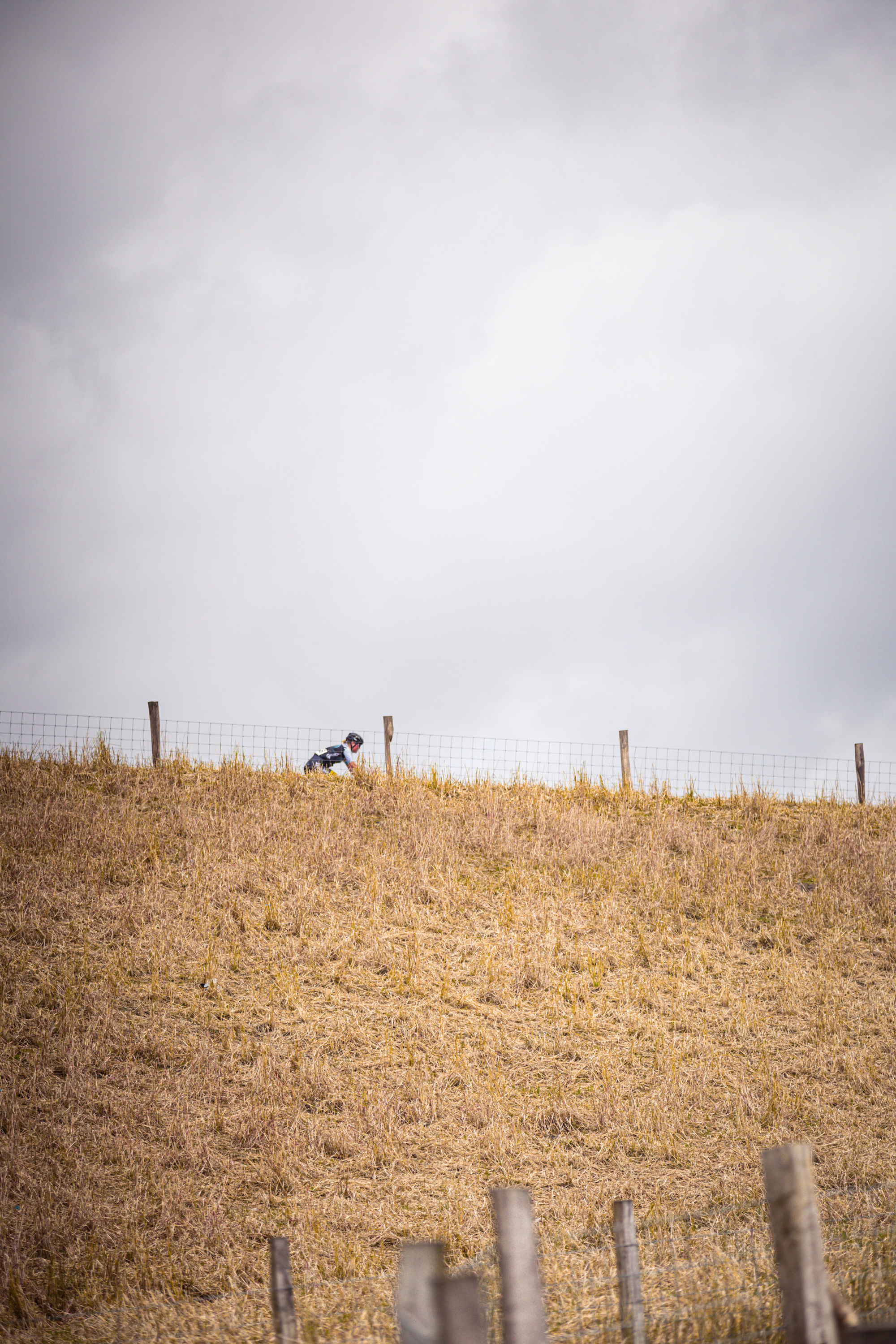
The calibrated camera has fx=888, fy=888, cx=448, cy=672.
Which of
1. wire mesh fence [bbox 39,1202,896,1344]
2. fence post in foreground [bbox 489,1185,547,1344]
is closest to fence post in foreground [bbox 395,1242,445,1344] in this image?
fence post in foreground [bbox 489,1185,547,1344]

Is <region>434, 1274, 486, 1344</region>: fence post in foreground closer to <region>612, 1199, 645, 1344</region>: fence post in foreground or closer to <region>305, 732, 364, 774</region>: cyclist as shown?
<region>612, 1199, 645, 1344</region>: fence post in foreground

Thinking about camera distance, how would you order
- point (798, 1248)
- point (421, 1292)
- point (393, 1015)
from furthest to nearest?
point (393, 1015) → point (798, 1248) → point (421, 1292)

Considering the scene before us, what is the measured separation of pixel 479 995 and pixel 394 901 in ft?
8.82

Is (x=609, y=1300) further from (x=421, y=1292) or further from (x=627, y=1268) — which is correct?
(x=421, y=1292)

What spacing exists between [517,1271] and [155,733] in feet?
59.9

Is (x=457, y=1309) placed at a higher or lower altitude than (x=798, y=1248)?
higher

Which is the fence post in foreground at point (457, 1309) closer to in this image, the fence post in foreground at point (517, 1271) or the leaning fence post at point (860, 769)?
the fence post in foreground at point (517, 1271)

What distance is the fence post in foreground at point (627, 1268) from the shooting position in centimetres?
524

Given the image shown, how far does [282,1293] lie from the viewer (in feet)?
16.3

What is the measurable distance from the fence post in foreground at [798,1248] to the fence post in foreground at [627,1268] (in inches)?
108

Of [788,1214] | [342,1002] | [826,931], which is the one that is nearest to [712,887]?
[826,931]

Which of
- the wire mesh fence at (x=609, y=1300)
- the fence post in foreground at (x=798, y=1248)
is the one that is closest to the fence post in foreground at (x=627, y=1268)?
the wire mesh fence at (x=609, y=1300)

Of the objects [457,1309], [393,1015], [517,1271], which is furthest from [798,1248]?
[393,1015]

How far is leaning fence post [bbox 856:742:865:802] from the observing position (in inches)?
861
